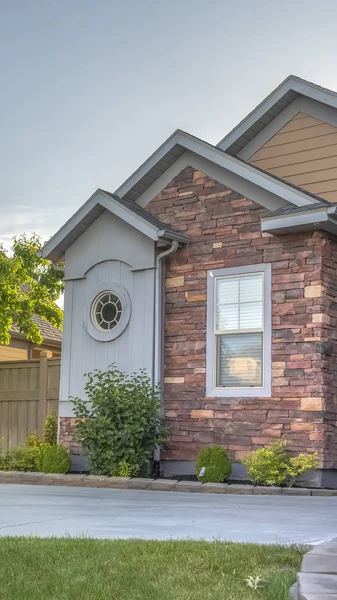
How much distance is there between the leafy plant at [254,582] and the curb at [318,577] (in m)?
0.17

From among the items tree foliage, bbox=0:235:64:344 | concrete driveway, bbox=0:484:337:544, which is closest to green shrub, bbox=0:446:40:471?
concrete driveway, bbox=0:484:337:544

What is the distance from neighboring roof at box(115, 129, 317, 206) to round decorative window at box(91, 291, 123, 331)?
1.70 m

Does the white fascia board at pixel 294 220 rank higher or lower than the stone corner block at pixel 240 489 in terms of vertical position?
higher

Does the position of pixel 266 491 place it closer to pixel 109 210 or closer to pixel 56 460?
pixel 56 460

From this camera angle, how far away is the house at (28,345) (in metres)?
22.7

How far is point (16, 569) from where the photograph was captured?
14.1 ft

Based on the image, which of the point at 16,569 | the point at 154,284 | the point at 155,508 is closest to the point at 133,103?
the point at 154,284

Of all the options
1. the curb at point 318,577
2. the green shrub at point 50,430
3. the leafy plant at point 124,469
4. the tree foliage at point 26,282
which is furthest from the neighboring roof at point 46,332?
the curb at point 318,577

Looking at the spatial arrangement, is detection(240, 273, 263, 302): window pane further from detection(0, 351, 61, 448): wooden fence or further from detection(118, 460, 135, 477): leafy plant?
detection(0, 351, 61, 448): wooden fence

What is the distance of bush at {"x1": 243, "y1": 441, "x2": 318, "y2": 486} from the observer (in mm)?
10164

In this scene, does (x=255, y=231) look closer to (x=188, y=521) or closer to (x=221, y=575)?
(x=188, y=521)

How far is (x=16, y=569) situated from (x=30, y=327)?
46.6 ft

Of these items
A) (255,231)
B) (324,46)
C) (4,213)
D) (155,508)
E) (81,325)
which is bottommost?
(155,508)

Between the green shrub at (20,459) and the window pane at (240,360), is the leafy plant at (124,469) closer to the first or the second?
the window pane at (240,360)
